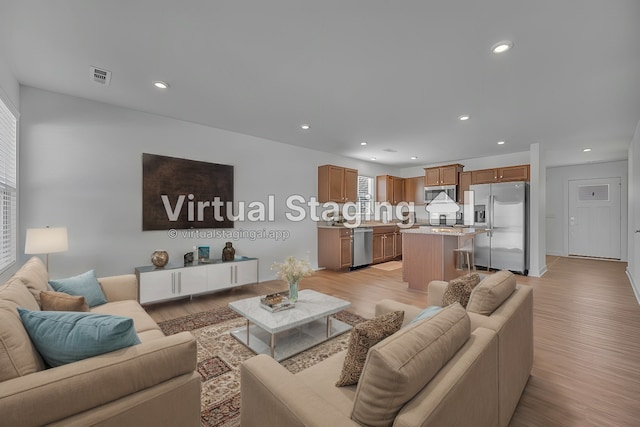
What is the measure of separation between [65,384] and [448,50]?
122 inches

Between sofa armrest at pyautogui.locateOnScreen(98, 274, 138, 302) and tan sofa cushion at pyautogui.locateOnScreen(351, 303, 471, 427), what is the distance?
2611 millimetres

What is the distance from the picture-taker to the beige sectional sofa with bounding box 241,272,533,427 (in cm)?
85

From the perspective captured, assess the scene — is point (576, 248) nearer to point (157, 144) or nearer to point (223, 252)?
point (223, 252)

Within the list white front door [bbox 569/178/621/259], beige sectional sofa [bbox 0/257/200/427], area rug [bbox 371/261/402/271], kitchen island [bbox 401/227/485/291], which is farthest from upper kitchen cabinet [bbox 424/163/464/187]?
beige sectional sofa [bbox 0/257/200/427]

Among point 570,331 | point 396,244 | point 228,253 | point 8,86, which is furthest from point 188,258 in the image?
point 396,244

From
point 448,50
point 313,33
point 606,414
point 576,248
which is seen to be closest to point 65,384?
point 313,33

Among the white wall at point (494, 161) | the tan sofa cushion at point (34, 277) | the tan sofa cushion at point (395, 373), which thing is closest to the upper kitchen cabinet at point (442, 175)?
the white wall at point (494, 161)

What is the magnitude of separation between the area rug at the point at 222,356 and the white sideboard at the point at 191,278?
491mm

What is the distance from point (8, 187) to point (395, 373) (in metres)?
3.84

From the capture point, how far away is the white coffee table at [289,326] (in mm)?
2350

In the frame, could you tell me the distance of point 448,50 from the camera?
7.53 ft

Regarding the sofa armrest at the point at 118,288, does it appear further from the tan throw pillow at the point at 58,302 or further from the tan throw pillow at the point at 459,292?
the tan throw pillow at the point at 459,292

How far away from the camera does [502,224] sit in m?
5.72

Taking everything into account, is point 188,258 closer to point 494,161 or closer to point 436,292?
point 436,292
